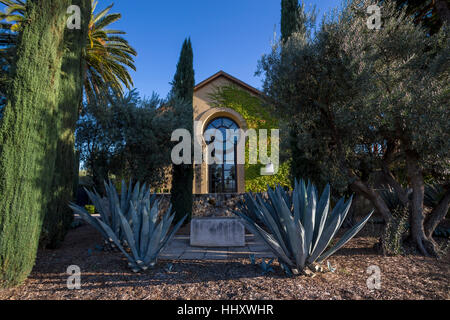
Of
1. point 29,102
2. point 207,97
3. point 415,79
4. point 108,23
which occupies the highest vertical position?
point 108,23

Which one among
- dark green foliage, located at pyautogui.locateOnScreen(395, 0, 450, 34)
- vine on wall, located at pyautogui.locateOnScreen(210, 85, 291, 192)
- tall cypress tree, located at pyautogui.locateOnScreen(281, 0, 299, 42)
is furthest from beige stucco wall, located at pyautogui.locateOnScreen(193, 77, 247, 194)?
dark green foliage, located at pyautogui.locateOnScreen(395, 0, 450, 34)

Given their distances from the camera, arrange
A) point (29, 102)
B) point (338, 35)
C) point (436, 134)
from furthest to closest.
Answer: point (338, 35), point (436, 134), point (29, 102)

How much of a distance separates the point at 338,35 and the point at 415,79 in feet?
4.96

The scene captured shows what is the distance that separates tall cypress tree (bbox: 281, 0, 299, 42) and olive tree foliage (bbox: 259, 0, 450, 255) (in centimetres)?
198

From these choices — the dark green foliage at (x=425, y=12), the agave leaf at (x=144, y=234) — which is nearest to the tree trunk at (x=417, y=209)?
the agave leaf at (x=144, y=234)

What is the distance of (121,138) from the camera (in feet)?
Answer: 22.6

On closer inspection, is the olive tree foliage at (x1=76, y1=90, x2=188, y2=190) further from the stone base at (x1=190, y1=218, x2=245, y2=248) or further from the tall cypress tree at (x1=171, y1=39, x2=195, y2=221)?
the stone base at (x1=190, y1=218, x2=245, y2=248)

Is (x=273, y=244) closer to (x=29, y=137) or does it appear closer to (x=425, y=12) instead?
(x=29, y=137)

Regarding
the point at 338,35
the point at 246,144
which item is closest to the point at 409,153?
the point at 338,35

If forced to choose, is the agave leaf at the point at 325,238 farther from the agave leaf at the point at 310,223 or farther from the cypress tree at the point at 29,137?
the cypress tree at the point at 29,137

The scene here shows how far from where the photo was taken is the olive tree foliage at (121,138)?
684 centimetres

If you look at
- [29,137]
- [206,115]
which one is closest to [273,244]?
[29,137]

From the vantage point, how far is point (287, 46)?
4.61 m
